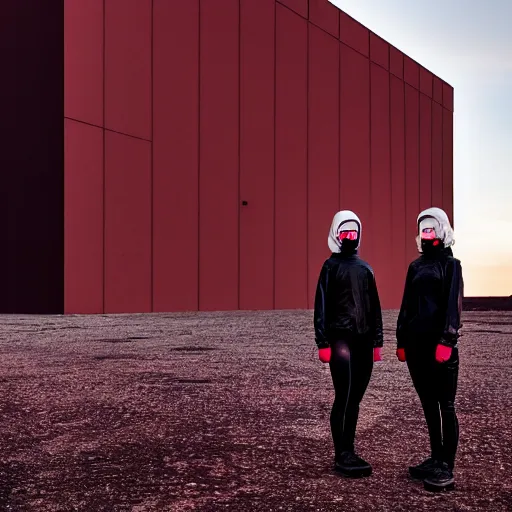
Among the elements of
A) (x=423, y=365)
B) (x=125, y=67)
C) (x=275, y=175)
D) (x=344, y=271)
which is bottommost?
(x=423, y=365)

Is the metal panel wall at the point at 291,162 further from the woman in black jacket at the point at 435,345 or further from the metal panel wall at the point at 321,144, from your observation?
the woman in black jacket at the point at 435,345

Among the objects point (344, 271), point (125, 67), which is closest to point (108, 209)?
point (125, 67)

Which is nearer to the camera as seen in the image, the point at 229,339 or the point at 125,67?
the point at 229,339

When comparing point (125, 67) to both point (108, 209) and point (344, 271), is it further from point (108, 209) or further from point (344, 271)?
point (344, 271)

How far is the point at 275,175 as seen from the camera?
100 feet

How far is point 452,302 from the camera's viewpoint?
4434mm

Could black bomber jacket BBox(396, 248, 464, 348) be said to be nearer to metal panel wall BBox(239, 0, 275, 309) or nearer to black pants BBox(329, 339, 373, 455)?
black pants BBox(329, 339, 373, 455)

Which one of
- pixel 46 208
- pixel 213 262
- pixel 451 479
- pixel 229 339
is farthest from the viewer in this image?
pixel 213 262

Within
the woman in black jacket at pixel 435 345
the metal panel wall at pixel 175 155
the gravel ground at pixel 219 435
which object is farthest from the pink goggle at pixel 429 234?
the metal panel wall at pixel 175 155

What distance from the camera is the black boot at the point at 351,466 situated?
15.1ft

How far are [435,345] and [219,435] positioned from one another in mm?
Answer: 2031

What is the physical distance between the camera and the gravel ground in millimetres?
4289

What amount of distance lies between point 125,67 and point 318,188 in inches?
439

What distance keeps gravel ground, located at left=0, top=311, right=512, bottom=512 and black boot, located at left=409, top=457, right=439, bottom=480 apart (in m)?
0.08
